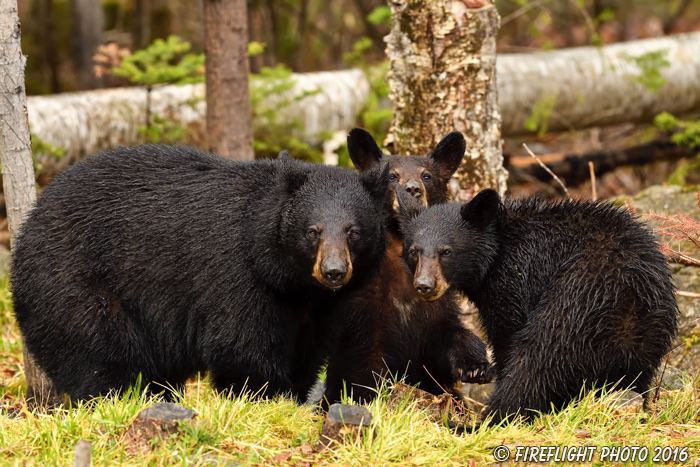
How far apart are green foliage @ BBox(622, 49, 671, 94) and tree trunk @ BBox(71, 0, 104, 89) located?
8.84 meters

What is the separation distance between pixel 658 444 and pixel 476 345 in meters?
1.50

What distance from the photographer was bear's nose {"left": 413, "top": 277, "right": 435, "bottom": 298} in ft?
15.3

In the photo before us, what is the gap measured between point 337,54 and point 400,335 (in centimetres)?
1383

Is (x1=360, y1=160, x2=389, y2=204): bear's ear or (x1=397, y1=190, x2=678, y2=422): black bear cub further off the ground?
(x1=360, y1=160, x2=389, y2=204): bear's ear

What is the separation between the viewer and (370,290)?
539 centimetres

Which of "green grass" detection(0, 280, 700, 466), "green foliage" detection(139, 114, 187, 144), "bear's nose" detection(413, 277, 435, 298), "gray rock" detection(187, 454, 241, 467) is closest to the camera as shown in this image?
"gray rock" detection(187, 454, 241, 467)

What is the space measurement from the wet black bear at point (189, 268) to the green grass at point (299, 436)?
1.41 ft

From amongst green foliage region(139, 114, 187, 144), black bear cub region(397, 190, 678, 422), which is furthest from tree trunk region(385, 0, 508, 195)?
green foliage region(139, 114, 187, 144)

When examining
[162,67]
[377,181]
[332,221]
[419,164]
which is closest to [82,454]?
[332,221]

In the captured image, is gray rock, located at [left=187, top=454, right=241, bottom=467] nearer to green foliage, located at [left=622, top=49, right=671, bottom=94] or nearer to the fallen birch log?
the fallen birch log

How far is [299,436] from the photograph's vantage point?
4.24 m

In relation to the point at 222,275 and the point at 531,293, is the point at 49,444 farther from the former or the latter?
the point at 531,293

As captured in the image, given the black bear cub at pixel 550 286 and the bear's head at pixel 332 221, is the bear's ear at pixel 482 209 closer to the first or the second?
the black bear cub at pixel 550 286

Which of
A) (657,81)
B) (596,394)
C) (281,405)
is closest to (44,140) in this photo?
(281,405)
